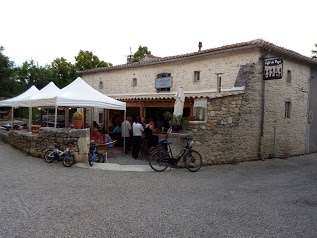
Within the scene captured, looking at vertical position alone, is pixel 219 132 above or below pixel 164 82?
below

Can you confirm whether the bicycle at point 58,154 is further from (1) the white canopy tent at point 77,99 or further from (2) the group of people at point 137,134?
(2) the group of people at point 137,134

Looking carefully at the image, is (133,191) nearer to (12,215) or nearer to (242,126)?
(12,215)

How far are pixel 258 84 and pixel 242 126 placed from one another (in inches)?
79.1

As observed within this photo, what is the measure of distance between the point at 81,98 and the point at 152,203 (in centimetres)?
540

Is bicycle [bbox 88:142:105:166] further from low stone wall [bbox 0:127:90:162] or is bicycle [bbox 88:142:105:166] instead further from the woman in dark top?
the woman in dark top

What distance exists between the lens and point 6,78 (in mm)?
26094

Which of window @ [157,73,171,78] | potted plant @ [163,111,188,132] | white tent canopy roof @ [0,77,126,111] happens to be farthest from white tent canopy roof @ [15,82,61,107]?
window @ [157,73,171,78]

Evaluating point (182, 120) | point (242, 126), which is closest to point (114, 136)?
point (182, 120)

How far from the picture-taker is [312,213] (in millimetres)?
5016

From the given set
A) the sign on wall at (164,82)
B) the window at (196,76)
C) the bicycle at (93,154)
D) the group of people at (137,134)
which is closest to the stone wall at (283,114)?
the window at (196,76)

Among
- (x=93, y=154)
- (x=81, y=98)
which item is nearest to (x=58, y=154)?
(x=93, y=154)

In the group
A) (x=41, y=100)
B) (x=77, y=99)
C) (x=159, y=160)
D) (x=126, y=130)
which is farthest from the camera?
(x=126, y=130)

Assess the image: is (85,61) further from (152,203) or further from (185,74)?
(152,203)

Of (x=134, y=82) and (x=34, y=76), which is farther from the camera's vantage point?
(x=34, y=76)
